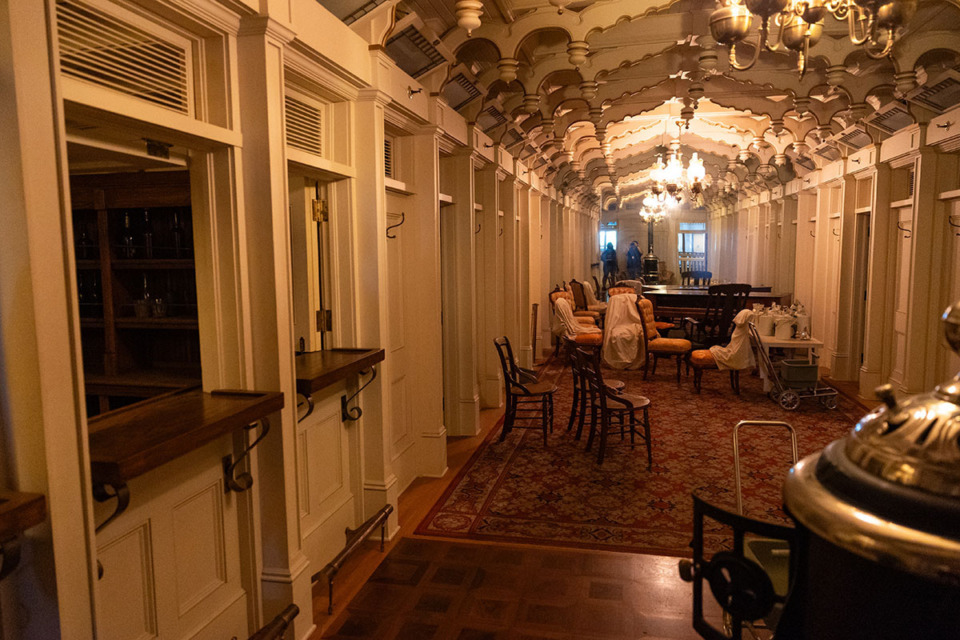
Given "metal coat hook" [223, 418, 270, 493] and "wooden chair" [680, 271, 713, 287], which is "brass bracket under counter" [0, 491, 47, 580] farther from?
"wooden chair" [680, 271, 713, 287]

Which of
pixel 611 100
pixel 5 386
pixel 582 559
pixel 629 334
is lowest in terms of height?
pixel 582 559

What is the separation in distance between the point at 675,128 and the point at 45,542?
10913 millimetres

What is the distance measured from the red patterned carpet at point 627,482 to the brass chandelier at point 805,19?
2.66 m

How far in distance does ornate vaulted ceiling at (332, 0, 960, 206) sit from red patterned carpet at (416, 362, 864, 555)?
282 centimetres

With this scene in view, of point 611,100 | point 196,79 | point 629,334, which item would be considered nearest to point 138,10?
point 196,79

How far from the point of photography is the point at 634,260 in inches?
917

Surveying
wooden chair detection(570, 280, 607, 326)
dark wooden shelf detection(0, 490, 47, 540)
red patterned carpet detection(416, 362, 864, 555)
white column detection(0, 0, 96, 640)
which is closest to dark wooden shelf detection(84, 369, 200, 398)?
white column detection(0, 0, 96, 640)

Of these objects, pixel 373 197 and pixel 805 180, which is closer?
pixel 373 197

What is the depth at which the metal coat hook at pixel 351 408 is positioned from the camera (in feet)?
12.3

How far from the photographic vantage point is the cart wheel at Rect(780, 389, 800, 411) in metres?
7.06

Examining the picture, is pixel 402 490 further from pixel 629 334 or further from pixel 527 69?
pixel 629 334

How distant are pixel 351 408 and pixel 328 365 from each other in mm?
698

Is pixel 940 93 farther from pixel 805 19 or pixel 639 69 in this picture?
pixel 805 19

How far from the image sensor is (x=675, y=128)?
10977mm
